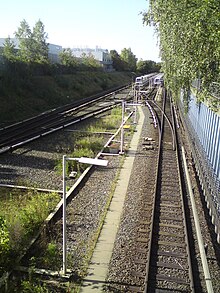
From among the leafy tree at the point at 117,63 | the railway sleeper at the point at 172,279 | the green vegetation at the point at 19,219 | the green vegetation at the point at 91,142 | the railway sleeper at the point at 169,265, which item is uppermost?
the leafy tree at the point at 117,63

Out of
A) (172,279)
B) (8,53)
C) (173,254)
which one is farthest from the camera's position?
(8,53)

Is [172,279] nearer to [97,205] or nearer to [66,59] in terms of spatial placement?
[97,205]

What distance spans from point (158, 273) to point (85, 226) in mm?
2699

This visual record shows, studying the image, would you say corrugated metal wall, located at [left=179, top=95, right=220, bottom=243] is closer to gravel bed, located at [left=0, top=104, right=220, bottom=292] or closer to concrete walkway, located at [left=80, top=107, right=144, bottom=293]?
gravel bed, located at [left=0, top=104, right=220, bottom=292]

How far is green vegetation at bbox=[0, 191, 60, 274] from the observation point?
727 cm

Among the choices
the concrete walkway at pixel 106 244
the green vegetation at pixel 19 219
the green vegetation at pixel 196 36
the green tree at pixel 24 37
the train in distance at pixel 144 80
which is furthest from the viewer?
the green tree at pixel 24 37

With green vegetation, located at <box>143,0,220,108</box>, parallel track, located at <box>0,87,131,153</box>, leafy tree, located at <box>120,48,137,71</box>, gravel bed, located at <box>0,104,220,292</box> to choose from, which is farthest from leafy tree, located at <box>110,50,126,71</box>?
green vegetation, located at <box>143,0,220,108</box>

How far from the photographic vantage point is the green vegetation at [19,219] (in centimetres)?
727

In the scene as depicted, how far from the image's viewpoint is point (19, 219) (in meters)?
8.83

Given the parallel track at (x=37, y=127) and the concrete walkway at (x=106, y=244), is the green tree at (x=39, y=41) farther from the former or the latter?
the concrete walkway at (x=106, y=244)

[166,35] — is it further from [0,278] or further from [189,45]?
[0,278]

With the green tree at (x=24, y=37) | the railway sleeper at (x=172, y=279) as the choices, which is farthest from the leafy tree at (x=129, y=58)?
the railway sleeper at (x=172, y=279)

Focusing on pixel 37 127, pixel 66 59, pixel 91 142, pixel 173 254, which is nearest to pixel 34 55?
pixel 66 59

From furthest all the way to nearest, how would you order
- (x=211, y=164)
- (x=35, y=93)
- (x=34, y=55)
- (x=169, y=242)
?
(x=34, y=55)
(x=35, y=93)
(x=211, y=164)
(x=169, y=242)
